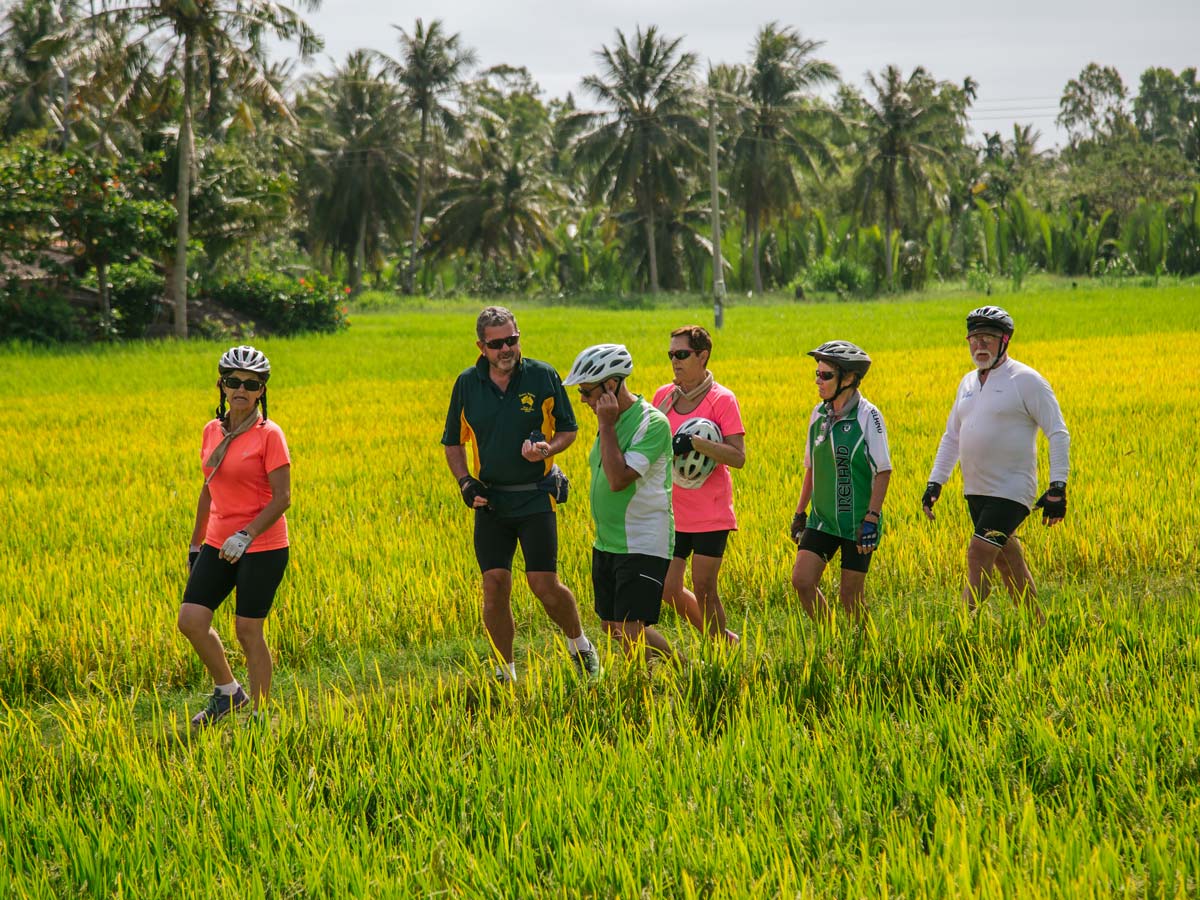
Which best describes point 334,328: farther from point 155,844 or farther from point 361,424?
point 155,844

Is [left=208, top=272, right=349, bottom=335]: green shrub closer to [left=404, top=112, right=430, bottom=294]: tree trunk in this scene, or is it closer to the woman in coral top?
[left=404, top=112, right=430, bottom=294]: tree trunk

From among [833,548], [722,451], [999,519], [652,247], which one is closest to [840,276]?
[652,247]

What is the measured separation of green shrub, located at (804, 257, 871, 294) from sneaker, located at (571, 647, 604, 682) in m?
41.1

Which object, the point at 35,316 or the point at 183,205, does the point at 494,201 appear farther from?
the point at 35,316

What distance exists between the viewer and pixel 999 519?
5.25 m

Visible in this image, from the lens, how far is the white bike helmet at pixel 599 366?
14.0 ft

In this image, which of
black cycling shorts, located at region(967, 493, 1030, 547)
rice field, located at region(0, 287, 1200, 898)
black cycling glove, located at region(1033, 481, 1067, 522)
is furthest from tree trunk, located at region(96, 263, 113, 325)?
black cycling glove, located at region(1033, 481, 1067, 522)

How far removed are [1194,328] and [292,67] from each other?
38.3 metres

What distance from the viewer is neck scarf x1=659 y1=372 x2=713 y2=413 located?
16.9 ft

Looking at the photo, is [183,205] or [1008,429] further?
[183,205]

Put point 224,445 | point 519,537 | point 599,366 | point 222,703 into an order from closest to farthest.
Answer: point 599,366, point 224,445, point 222,703, point 519,537

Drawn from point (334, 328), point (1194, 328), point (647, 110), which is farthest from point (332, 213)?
point (1194, 328)

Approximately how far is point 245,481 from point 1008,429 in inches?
132

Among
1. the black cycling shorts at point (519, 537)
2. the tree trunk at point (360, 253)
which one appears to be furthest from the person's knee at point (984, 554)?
A: the tree trunk at point (360, 253)
